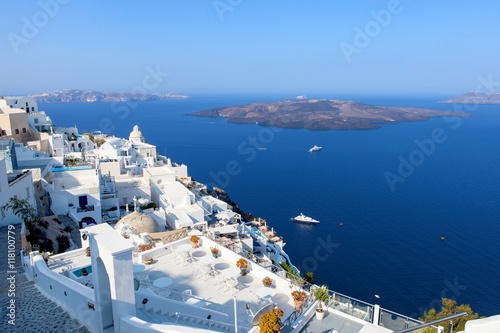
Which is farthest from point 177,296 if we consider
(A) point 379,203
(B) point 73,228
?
(A) point 379,203

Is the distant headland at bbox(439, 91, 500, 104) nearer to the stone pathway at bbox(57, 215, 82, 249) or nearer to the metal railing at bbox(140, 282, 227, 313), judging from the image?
the stone pathway at bbox(57, 215, 82, 249)

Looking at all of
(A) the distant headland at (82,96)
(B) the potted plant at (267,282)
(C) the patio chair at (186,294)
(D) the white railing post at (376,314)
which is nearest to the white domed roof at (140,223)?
(C) the patio chair at (186,294)

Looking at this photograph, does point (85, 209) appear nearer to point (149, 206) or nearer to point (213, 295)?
point (149, 206)

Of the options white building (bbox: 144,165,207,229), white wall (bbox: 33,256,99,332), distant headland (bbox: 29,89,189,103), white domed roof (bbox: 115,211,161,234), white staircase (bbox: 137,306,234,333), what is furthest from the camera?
distant headland (bbox: 29,89,189,103)

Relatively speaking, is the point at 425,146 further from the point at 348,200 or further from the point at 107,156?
the point at 107,156

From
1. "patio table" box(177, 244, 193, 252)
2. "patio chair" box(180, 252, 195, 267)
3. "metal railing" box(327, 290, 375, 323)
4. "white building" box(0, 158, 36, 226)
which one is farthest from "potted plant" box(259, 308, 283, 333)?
"white building" box(0, 158, 36, 226)

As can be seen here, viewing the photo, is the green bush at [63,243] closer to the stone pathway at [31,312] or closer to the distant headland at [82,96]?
the stone pathway at [31,312]

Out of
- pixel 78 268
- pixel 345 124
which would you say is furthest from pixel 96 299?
pixel 345 124
